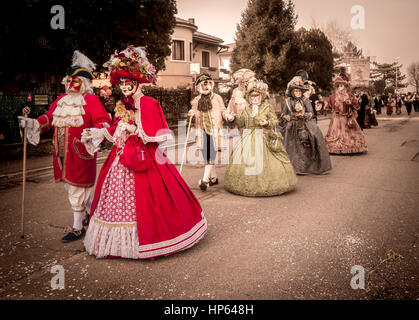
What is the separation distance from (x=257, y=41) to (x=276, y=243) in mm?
25227

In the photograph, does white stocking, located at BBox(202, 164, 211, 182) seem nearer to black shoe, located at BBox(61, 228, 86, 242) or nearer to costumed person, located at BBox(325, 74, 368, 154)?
black shoe, located at BBox(61, 228, 86, 242)

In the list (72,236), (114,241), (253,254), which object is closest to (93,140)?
(114,241)

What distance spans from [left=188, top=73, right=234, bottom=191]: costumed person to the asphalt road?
1.98 ft

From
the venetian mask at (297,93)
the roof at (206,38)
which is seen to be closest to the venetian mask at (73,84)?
the venetian mask at (297,93)

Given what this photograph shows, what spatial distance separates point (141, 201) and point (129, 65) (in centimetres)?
142

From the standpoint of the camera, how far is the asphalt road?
3.23m

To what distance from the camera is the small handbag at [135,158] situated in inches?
146

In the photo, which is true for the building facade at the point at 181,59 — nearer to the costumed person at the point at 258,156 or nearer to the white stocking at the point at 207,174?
the white stocking at the point at 207,174

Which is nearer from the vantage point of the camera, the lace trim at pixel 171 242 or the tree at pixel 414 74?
the lace trim at pixel 171 242

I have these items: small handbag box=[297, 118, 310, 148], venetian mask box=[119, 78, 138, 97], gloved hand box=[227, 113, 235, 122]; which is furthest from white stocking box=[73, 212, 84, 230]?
small handbag box=[297, 118, 310, 148]

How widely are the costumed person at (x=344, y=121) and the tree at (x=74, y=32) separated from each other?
264 inches
